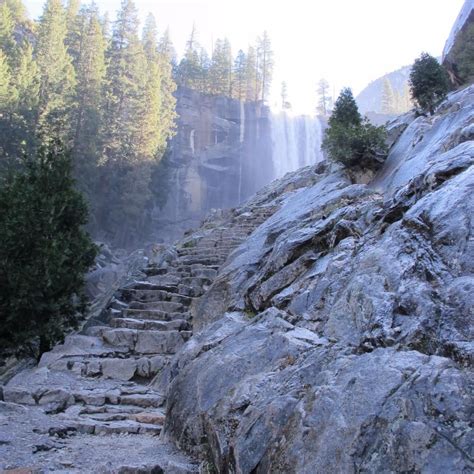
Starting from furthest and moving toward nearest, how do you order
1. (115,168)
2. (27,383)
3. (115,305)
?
(115,168) → (115,305) → (27,383)

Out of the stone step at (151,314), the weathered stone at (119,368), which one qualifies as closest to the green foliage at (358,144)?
the stone step at (151,314)

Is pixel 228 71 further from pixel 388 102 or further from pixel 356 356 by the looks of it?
pixel 356 356

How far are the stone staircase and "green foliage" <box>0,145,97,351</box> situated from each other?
79 centimetres

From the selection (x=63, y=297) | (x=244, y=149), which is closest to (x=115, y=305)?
(x=63, y=297)

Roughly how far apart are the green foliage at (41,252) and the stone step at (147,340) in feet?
3.37

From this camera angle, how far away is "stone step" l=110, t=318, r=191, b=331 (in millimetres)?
10633

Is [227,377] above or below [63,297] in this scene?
below

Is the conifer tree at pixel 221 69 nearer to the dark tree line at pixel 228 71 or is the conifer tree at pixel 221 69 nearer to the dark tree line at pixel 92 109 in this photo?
the dark tree line at pixel 228 71

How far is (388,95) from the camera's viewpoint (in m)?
64.9

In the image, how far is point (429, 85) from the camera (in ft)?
48.7

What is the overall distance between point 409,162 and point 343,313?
608 centimetres

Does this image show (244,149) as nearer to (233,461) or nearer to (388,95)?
(388,95)

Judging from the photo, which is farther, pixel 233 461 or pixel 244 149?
pixel 244 149

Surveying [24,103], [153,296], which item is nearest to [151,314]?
[153,296]
